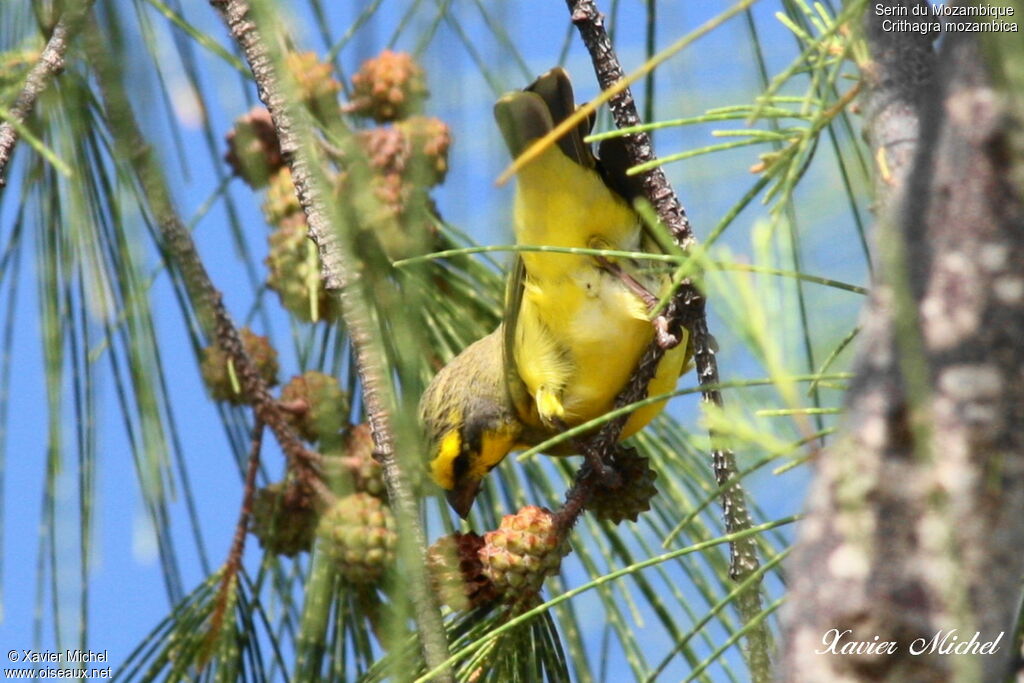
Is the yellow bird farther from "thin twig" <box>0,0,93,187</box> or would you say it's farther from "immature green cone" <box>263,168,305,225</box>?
"thin twig" <box>0,0,93,187</box>

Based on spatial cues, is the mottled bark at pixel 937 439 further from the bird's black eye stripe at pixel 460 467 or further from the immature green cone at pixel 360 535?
the bird's black eye stripe at pixel 460 467

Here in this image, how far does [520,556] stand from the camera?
5.53ft

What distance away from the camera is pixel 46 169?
2.13 metres

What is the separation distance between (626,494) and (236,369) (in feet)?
2.47

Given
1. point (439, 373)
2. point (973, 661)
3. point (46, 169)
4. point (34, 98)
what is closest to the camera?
point (973, 661)

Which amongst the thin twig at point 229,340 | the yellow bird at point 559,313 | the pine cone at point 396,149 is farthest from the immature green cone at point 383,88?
the thin twig at point 229,340

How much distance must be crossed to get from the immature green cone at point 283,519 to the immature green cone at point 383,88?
749 millimetres

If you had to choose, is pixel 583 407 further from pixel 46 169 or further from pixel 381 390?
pixel 381 390

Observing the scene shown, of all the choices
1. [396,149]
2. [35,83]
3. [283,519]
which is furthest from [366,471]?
[35,83]

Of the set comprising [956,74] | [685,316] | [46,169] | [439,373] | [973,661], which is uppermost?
[46,169]

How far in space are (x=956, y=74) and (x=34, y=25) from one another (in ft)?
5.59

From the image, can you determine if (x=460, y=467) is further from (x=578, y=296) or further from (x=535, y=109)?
(x=535, y=109)

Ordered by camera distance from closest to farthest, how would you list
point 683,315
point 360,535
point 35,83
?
point 35,83 < point 683,315 < point 360,535

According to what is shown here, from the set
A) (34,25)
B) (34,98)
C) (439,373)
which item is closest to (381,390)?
(34,98)
